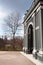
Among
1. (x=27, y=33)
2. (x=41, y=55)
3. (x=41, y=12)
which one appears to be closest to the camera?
(x=41, y=55)

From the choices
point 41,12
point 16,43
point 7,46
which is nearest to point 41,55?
point 41,12

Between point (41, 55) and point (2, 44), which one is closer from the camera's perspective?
point (41, 55)

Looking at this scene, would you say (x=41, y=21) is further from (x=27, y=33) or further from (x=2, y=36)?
(x=2, y=36)

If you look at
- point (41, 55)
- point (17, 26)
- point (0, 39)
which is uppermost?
point (17, 26)

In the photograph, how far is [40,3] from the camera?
14.7m

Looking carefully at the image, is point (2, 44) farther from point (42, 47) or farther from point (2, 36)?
point (42, 47)

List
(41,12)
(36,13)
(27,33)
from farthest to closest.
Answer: (27,33)
(36,13)
(41,12)

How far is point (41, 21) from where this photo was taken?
14.6 m

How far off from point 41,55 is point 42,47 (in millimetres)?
790

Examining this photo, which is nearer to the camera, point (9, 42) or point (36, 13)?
point (36, 13)

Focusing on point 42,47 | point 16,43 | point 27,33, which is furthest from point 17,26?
point 42,47

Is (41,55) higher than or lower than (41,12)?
lower

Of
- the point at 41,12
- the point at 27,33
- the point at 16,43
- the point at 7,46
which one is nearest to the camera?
the point at 41,12

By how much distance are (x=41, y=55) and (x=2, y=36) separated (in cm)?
2440
